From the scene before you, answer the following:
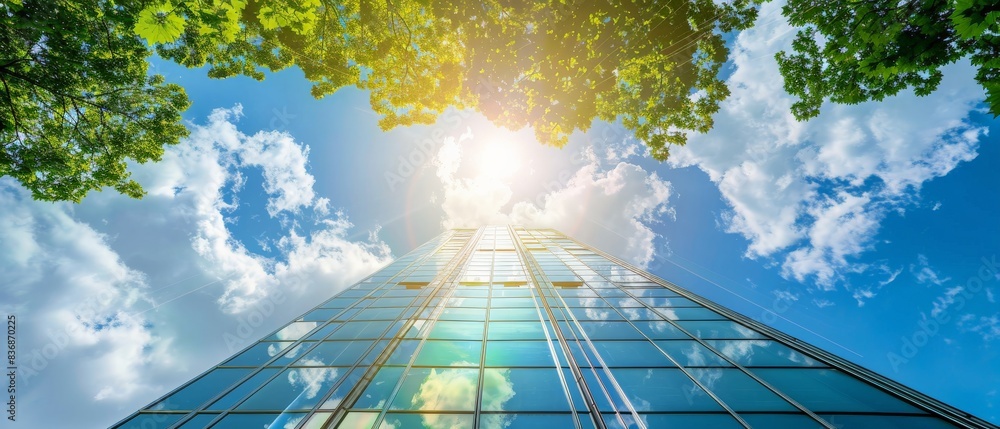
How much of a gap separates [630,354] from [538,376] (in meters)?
2.38

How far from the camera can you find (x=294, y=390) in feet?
20.1

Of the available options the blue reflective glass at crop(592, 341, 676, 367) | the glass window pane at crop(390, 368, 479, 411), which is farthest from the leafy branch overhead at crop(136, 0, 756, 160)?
the glass window pane at crop(390, 368, 479, 411)

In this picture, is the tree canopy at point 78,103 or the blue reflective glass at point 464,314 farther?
the blue reflective glass at point 464,314

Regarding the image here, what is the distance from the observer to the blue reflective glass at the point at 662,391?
5539 mm

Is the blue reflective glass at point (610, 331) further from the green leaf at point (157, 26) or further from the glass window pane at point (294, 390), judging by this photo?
the green leaf at point (157, 26)

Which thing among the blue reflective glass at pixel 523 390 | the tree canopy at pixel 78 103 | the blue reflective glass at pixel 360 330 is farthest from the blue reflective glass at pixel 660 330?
the tree canopy at pixel 78 103

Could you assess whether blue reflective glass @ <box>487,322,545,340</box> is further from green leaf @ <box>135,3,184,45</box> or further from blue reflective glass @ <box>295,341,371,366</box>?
green leaf @ <box>135,3,184,45</box>

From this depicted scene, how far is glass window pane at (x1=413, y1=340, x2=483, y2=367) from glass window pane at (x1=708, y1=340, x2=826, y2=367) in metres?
5.62

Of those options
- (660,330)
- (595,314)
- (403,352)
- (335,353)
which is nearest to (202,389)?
(335,353)

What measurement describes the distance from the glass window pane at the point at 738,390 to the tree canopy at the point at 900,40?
194 inches

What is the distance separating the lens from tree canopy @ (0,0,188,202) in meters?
7.20

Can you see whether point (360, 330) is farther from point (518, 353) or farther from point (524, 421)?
point (524, 421)

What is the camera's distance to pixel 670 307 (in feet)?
32.7

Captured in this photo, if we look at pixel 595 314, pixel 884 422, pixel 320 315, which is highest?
pixel 320 315
